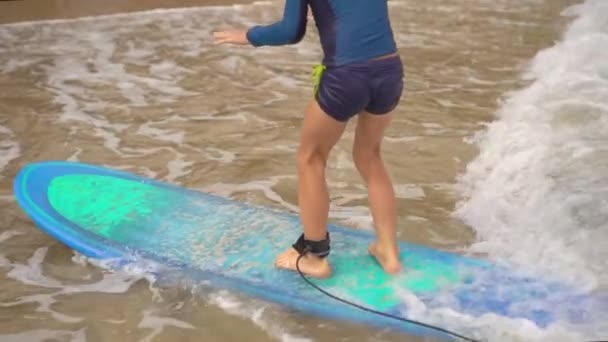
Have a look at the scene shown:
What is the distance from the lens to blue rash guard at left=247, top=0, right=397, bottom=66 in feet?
8.38

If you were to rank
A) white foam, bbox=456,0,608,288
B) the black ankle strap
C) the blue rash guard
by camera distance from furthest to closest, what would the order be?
white foam, bbox=456,0,608,288, the black ankle strap, the blue rash guard

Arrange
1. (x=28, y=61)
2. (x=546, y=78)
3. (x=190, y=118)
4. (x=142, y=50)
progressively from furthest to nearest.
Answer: (x=142, y=50) → (x=28, y=61) → (x=546, y=78) → (x=190, y=118)

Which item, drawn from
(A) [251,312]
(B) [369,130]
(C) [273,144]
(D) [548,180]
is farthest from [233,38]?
(D) [548,180]

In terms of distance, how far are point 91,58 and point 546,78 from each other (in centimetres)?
407

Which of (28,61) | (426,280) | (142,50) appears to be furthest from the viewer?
(142,50)

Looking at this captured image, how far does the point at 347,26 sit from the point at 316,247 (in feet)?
2.81

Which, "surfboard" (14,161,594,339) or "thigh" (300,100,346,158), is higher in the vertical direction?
"thigh" (300,100,346,158)

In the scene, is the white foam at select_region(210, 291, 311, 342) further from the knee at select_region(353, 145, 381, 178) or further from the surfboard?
the knee at select_region(353, 145, 381, 178)

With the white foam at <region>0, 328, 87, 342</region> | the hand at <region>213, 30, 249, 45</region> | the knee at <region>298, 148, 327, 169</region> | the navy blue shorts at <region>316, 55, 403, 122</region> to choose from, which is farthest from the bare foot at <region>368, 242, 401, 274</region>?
the white foam at <region>0, 328, 87, 342</region>

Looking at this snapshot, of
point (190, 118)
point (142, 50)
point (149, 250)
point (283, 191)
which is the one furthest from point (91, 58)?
point (149, 250)

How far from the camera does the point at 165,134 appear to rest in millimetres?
4918

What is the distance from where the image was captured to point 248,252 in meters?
3.13

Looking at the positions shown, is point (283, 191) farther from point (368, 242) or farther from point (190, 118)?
point (190, 118)

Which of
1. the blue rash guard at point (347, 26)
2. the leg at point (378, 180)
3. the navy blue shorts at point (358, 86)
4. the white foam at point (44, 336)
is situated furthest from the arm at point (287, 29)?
the white foam at point (44, 336)
